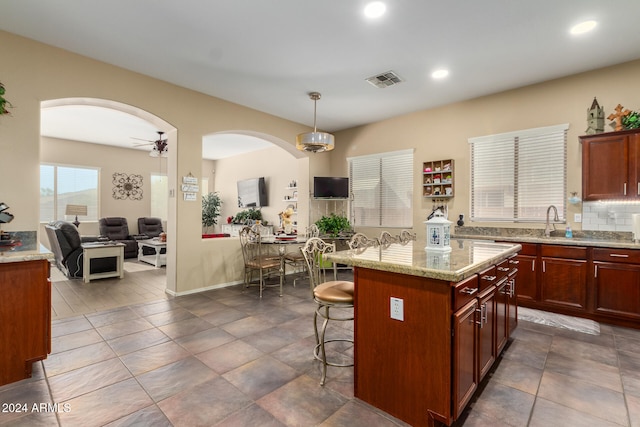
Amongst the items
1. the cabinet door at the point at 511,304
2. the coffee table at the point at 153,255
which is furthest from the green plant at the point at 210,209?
the cabinet door at the point at 511,304

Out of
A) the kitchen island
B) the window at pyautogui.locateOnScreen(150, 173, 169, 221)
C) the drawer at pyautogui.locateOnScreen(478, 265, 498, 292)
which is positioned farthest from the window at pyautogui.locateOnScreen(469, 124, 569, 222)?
the window at pyautogui.locateOnScreen(150, 173, 169, 221)

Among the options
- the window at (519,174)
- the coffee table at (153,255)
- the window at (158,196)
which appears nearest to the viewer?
the window at (519,174)

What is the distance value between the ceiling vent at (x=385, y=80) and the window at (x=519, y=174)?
1619 mm

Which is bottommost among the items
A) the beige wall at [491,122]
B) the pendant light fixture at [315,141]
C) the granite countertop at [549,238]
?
the granite countertop at [549,238]

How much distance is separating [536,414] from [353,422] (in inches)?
45.1

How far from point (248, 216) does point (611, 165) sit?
7492mm

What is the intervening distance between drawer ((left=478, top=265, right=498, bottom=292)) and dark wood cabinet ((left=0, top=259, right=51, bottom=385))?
3172 mm

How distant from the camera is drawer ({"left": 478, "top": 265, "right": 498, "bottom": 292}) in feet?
6.47

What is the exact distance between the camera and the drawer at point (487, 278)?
6.47 ft

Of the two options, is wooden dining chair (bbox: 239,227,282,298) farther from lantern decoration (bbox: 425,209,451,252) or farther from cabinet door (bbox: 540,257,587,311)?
cabinet door (bbox: 540,257,587,311)

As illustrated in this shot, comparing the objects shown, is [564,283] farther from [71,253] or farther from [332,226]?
[71,253]

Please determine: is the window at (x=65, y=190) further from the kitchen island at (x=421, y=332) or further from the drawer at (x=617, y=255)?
the drawer at (x=617, y=255)

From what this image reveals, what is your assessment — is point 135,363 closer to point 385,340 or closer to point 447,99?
point 385,340

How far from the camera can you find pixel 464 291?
1729 mm
